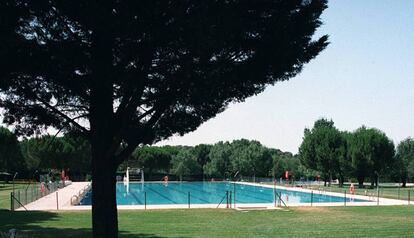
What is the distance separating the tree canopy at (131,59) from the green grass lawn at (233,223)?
775cm

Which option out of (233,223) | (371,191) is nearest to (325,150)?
(371,191)

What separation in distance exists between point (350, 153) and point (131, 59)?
172ft

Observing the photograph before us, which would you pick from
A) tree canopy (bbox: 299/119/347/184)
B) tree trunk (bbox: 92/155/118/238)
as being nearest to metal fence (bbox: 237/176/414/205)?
tree canopy (bbox: 299/119/347/184)

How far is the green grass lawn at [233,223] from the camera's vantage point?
18.4 meters

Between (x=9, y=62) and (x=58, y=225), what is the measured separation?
1311 centimetres

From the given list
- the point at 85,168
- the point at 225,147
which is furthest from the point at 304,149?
the point at 85,168

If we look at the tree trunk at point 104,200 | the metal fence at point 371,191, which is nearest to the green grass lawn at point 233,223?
the tree trunk at point 104,200

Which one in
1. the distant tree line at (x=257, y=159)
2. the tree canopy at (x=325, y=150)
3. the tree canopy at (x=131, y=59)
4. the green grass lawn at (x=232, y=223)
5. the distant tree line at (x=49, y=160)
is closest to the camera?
the tree canopy at (x=131, y=59)

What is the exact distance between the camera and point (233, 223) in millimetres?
21844

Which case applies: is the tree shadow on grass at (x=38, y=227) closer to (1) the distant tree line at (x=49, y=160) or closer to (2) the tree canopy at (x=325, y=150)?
(2) the tree canopy at (x=325, y=150)

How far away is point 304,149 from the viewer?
211 ft

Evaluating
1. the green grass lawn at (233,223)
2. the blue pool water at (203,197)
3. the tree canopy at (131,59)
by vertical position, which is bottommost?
the blue pool water at (203,197)

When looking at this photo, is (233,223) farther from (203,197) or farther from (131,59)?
(203,197)

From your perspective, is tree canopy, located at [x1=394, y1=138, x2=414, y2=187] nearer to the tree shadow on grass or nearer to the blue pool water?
the blue pool water
